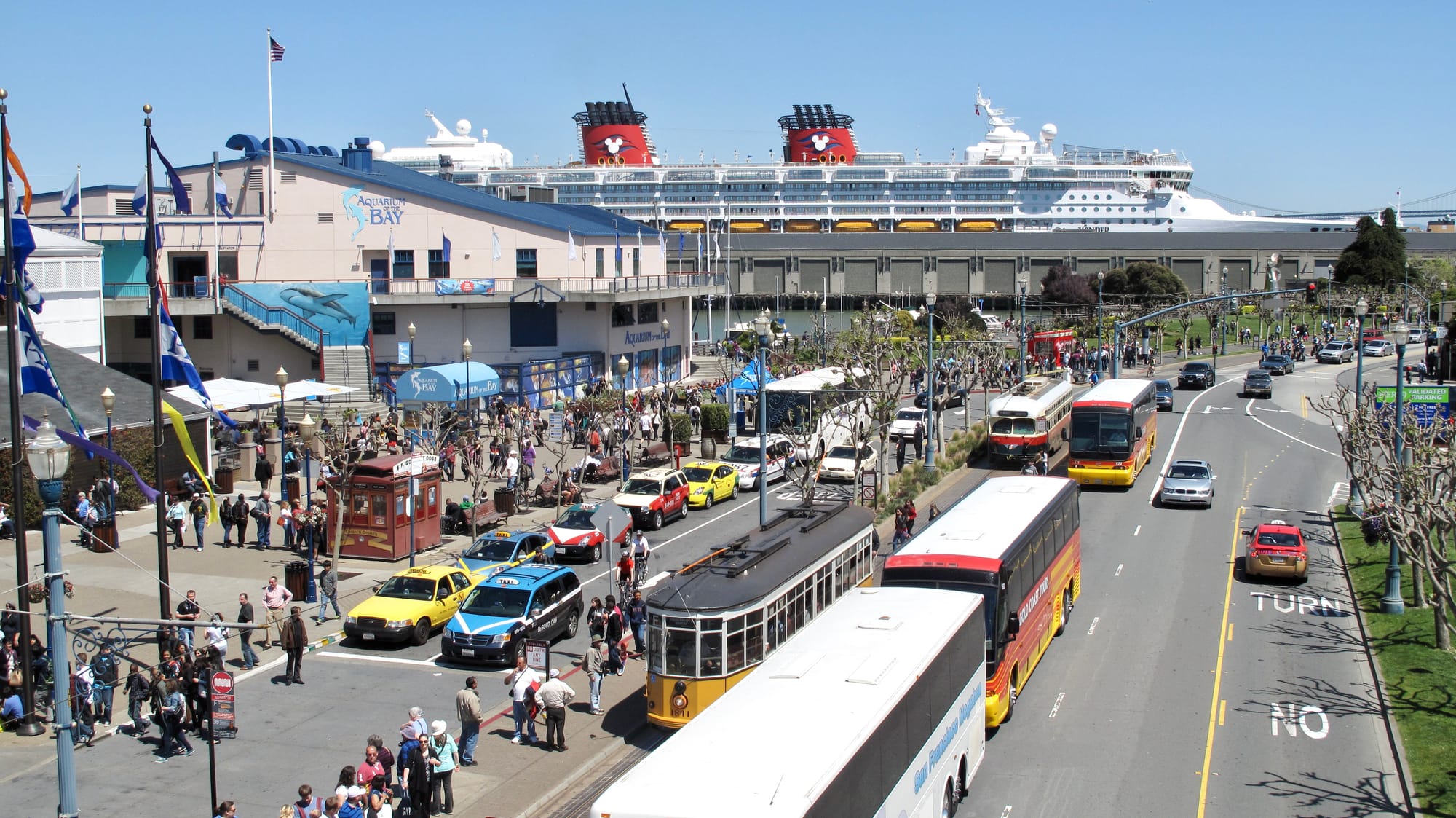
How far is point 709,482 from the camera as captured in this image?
1305 inches

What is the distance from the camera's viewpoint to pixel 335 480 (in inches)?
1051

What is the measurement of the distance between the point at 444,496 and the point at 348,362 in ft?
60.5

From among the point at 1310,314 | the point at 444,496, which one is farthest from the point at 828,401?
the point at 1310,314

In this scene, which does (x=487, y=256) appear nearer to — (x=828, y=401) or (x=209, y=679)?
(x=828, y=401)

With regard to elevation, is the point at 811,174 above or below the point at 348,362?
above

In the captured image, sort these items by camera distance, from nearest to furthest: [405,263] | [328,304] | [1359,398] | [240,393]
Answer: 1. [1359,398]
2. [240,393]
3. [328,304]
4. [405,263]

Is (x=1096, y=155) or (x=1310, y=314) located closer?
(x=1310, y=314)

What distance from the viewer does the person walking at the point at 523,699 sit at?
1623cm

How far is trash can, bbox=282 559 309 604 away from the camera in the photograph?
75.7 feet

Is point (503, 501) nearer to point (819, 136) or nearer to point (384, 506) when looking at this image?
point (384, 506)

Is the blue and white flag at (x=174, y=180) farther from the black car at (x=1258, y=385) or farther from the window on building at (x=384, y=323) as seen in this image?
the black car at (x=1258, y=385)

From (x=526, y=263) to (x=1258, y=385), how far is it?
33.0 metres

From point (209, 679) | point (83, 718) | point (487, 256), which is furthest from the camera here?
point (487, 256)

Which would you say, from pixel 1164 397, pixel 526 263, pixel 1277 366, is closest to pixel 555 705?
pixel 526 263
